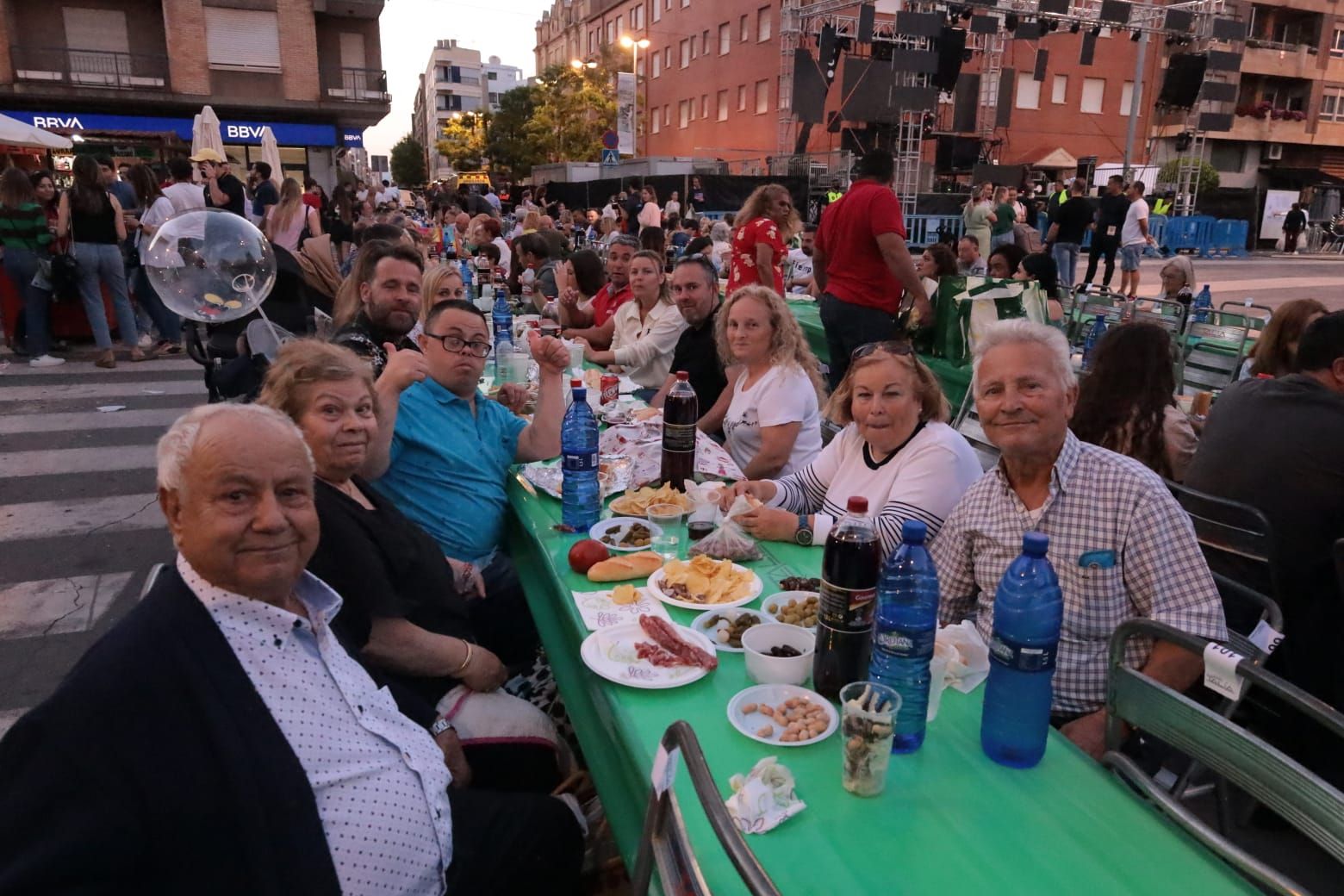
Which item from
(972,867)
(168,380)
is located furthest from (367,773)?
(168,380)

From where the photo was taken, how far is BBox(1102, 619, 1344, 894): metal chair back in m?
1.32

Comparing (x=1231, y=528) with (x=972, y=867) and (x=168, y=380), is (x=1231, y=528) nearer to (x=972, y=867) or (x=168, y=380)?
(x=972, y=867)

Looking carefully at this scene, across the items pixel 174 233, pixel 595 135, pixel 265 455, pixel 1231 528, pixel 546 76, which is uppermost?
pixel 546 76

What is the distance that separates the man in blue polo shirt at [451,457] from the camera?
10.2 feet

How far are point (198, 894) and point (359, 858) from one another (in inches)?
11.7

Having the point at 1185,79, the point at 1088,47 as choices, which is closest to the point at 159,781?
the point at 1088,47

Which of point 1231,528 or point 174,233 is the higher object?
point 174,233

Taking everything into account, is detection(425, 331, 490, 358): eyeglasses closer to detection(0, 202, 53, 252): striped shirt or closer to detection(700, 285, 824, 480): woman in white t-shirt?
detection(700, 285, 824, 480): woman in white t-shirt

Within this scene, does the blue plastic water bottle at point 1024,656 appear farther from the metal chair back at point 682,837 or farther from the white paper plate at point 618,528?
the white paper plate at point 618,528

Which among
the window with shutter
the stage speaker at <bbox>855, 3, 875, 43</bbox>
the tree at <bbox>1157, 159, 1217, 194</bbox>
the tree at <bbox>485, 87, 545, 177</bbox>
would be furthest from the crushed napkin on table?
the tree at <bbox>485, 87, 545, 177</bbox>

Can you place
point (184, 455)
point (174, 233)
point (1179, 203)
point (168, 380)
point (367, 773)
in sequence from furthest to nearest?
point (1179, 203)
point (168, 380)
point (174, 233)
point (367, 773)
point (184, 455)

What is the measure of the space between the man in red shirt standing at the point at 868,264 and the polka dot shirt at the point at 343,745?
172 inches

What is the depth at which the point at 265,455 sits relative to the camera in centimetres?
159

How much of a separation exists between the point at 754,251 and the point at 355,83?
28506 mm
